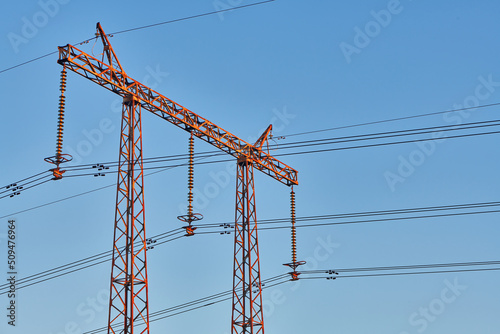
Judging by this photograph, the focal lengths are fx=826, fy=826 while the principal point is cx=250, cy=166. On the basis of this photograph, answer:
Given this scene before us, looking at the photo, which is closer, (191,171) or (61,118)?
(61,118)

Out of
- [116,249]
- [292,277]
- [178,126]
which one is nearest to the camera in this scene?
[116,249]

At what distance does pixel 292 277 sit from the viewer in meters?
52.0

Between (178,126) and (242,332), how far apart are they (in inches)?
464

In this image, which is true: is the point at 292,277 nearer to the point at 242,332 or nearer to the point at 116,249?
the point at 242,332

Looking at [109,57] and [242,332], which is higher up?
[109,57]

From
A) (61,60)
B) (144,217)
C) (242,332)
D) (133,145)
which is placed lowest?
(242,332)

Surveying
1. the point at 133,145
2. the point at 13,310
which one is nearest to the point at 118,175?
the point at 133,145

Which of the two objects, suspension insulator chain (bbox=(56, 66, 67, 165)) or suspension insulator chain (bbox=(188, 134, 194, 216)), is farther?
suspension insulator chain (bbox=(188, 134, 194, 216))

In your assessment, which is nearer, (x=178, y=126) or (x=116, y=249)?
(x=116, y=249)

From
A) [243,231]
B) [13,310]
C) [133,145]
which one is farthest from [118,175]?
[13,310]

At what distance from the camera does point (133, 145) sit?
131 feet

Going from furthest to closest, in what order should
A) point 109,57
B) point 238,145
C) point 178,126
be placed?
point 238,145 < point 178,126 < point 109,57

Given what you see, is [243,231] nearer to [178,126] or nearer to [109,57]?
[178,126]

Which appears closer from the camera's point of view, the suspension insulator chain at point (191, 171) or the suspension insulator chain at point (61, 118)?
the suspension insulator chain at point (61, 118)
